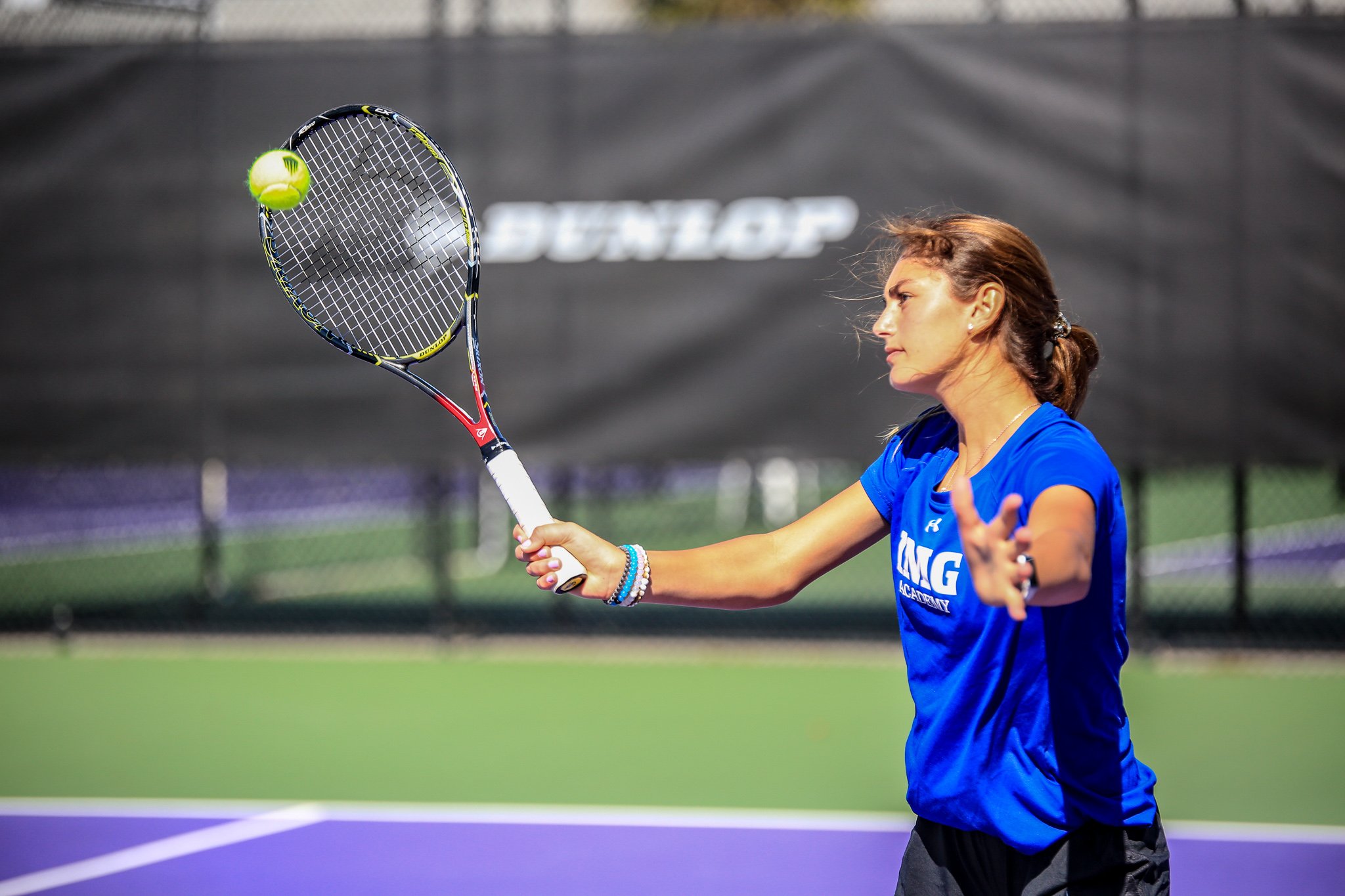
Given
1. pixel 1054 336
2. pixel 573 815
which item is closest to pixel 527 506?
pixel 1054 336

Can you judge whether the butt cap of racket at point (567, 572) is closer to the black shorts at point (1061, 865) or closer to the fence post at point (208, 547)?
the black shorts at point (1061, 865)

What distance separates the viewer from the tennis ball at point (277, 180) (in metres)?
3.30

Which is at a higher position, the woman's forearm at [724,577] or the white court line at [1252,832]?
the woman's forearm at [724,577]

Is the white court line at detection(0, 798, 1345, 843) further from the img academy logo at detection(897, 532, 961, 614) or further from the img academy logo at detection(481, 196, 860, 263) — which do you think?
the img academy logo at detection(481, 196, 860, 263)

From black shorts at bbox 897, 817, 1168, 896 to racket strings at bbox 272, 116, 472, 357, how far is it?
2670 mm

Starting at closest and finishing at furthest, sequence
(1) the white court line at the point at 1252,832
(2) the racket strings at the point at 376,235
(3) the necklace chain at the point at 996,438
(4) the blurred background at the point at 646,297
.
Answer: (3) the necklace chain at the point at 996,438 → (1) the white court line at the point at 1252,832 → (2) the racket strings at the point at 376,235 → (4) the blurred background at the point at 646,297

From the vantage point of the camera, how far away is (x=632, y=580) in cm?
248

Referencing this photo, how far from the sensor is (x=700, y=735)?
18.0ft

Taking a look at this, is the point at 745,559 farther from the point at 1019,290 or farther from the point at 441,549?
the point at 441,549

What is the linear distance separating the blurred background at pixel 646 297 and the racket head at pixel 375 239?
0.95 m

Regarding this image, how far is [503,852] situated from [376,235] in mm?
2474

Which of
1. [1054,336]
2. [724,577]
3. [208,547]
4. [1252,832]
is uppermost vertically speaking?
[1054,336]

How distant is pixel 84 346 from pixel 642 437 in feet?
9.26

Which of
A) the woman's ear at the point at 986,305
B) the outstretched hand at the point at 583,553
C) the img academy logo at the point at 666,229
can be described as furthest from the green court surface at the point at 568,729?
the woman's ear at the point at 986,305
